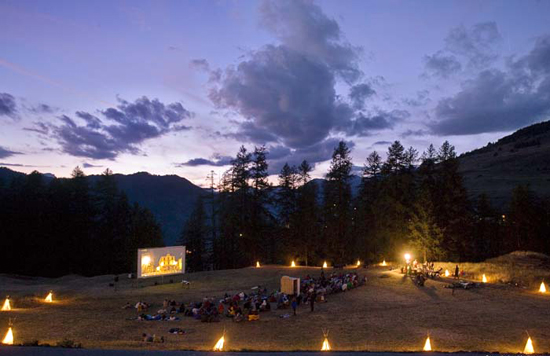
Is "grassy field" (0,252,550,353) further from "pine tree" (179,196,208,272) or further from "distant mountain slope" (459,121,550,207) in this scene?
"distant mountain slope" (459,121,550,207)

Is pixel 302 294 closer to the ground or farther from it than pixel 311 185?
closer to the ground

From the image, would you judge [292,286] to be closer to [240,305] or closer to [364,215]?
[240,305]

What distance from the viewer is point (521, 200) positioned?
53.8m

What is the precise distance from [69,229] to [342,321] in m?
48.9

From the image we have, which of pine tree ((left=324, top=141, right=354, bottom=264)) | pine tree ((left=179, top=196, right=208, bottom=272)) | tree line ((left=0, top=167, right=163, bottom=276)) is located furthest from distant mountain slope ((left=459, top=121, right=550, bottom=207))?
Answer: tree line ((left=0, top=167, right=163, bottom=276))

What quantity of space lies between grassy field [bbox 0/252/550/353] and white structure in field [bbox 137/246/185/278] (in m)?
3.86

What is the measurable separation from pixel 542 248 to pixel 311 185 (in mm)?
33617

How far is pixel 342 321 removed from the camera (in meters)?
22.0

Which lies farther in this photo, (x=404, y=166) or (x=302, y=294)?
(x=404, y=166)

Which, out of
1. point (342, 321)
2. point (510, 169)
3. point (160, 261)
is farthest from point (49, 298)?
point (510, 169)

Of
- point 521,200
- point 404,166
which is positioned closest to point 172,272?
point 404,166

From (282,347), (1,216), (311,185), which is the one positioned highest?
(311,185)

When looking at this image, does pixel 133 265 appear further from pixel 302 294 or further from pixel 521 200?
pixel 521 200

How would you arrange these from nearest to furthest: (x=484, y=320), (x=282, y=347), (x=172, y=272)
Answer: (x=282, y=347), (x=484, y=320), (x=172, y=272)
